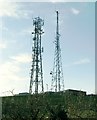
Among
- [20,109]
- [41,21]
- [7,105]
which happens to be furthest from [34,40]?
[20,109]

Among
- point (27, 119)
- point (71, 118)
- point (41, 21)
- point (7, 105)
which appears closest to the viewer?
point (27, 119)

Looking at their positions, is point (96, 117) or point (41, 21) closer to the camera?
point (96, 117)

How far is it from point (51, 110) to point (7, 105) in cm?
256

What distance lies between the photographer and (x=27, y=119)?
1054 centimetres

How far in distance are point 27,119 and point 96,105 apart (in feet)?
13.1

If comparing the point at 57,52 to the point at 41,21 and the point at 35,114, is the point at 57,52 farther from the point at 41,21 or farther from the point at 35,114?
the point at 35,114

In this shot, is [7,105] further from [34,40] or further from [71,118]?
[34,40]

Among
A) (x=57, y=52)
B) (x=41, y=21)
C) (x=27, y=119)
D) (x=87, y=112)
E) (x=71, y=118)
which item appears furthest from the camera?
(x=41, y=21)

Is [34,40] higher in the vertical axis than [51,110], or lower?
higher

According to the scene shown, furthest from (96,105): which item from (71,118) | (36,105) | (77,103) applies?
(36,105)

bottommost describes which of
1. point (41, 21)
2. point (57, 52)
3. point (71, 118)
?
point (71, 118)

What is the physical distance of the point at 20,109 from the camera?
11516mm

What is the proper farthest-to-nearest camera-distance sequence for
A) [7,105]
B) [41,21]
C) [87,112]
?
[41,21], [7,105], [87,112]

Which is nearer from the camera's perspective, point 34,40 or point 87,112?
A: point 87,112
